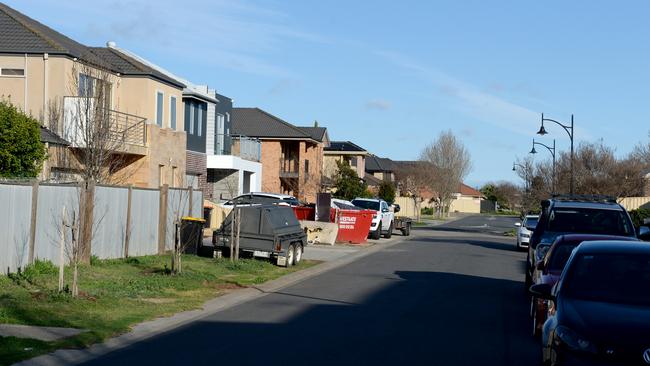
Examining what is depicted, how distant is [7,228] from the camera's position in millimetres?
17219

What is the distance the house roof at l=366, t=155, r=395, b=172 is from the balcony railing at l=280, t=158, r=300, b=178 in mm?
58556

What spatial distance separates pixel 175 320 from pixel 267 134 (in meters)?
49.6

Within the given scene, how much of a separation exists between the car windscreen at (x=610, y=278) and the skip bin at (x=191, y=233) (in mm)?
17124

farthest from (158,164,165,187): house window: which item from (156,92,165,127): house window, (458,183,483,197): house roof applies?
(458,183,483,197): house roof

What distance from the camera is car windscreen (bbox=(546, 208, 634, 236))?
19.1 meters

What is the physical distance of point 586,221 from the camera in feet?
63.5

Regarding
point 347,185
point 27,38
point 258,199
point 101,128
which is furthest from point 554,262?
point 347,185

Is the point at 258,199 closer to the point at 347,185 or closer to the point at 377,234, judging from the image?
the point at 377,234

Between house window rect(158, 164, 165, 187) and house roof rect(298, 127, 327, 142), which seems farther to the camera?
house roof rect(298, 127, 327, 142)

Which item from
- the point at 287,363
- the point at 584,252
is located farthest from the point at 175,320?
the point at 584,252

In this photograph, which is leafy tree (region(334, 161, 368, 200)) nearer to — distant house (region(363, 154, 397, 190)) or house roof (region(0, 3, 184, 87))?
house roof (region(0, 3, 184, 87))

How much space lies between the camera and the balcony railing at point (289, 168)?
63237 mm

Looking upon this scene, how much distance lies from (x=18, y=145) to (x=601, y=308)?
65.3 ft

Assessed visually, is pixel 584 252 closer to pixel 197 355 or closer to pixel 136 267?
pixel 197 355
